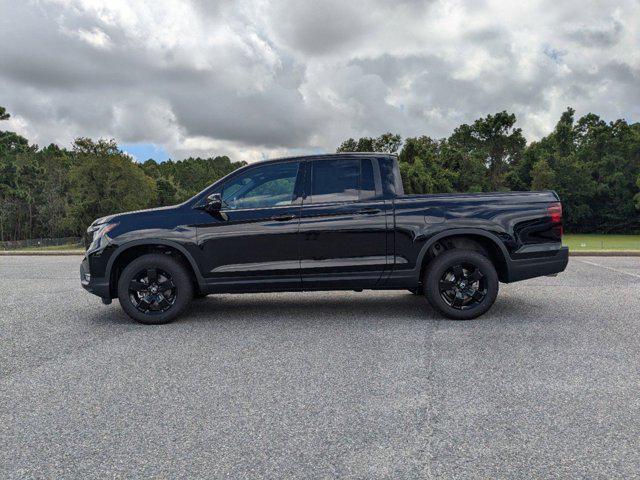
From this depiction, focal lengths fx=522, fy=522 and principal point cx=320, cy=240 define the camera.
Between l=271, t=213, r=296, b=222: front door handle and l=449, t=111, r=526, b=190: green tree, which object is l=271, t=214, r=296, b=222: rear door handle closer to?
l=271, t=213, r=296, b=222: front door handle

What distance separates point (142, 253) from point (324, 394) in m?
3.36

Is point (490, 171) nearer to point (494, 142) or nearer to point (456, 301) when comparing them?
point (494, 142)

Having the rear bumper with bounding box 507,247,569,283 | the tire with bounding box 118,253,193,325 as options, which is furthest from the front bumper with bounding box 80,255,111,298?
the rear bumper with bounding box 507,247,569,283

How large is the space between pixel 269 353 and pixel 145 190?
2180 inches

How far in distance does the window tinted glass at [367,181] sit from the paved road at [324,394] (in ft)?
4.83

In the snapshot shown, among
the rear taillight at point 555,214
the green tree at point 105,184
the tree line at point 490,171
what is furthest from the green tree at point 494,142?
the rear taillight at point 555,214

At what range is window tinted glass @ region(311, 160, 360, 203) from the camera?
235 inches

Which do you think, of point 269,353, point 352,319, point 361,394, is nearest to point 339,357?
point 269,353

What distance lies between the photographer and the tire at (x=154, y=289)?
5.92 meters

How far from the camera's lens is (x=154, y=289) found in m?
5.99

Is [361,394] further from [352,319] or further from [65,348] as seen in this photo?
[65,348]

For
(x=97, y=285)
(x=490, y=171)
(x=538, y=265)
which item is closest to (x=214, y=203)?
(x=97, y=285)

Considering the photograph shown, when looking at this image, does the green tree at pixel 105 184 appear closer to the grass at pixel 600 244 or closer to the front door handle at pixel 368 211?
the grass at pixel 600 244

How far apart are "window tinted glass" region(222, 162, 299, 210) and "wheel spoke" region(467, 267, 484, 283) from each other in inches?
87.3
